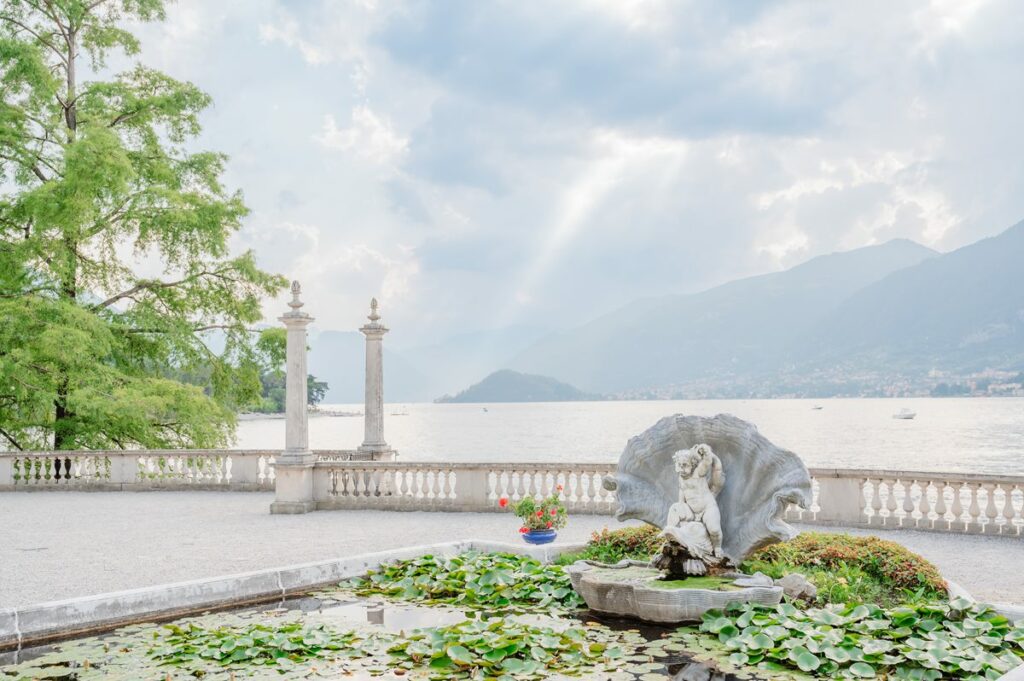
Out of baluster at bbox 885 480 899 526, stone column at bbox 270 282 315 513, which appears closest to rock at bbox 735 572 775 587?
baluster at bbox 885 480 899 526

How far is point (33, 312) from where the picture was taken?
919 inches

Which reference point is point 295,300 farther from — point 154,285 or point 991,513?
point 991,513

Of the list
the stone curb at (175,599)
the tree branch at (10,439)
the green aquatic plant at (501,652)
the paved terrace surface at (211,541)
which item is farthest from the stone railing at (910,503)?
the tree branch at (10,439)

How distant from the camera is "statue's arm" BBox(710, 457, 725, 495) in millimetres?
8734

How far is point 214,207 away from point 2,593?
18.2 m

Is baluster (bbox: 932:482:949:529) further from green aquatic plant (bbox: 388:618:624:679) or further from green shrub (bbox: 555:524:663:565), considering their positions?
green aquatic plant (bbox: 388:618:624:679)

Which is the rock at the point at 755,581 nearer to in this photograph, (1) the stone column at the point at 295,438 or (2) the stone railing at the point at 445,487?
(2) the stone railing at the point at 445,487

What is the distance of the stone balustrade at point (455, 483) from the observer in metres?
13.7

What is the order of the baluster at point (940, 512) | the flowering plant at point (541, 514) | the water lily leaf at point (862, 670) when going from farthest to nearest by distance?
1. the baluster at point (940, 512)
2. the flowering plant at point (541, 514)
3. the water lily leaf at point (862, 670)

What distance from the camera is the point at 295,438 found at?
1794 cm

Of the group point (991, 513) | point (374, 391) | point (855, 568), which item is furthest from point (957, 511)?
point (374, 391)

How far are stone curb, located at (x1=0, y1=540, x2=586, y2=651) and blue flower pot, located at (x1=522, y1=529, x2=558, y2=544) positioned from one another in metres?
1.36

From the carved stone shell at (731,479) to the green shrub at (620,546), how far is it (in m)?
1.33

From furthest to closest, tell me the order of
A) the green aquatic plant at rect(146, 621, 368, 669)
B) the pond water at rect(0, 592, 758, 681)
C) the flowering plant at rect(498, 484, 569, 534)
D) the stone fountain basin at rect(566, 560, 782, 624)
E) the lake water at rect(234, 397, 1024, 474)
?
the lake water at rect(234, 397, 1024, 474) < the flowering plant at rect(498, 484, 569, 534) < the stone fountain basin at rect(566, 560, 782, 624) < the green aquatic plant at rect(146, 621, 368, 669) < the pond water at rect(0, 592, 758, 681)
